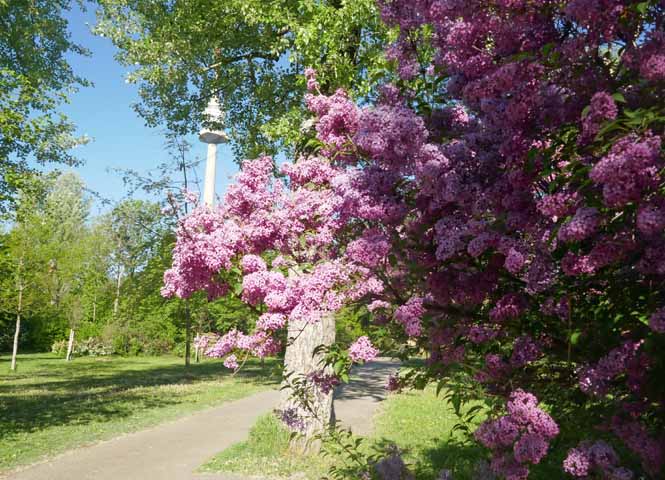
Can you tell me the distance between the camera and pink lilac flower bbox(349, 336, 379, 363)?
320 centimetres

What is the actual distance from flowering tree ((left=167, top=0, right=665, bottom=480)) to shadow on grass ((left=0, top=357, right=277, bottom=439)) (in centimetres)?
1088

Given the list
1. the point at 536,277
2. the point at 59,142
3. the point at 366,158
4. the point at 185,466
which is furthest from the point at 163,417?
the point at 536,277

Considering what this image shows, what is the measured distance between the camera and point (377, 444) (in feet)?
31.2

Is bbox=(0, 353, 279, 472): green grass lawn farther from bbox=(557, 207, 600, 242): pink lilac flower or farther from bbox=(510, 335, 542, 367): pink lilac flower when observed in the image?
bbox=(557, 207, 600, 242): pink lilac flower

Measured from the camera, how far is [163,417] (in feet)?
41.9

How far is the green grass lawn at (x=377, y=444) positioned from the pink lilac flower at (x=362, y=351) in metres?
3.55

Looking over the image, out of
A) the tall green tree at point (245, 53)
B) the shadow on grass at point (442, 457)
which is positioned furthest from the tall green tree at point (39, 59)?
the shadow on grass at point (442, 457)

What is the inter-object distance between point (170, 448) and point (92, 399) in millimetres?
7438

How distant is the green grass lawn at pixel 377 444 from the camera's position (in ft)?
25.8

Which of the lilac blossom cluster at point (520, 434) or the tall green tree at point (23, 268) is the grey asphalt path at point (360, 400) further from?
the tall green tree at point (23, 268)

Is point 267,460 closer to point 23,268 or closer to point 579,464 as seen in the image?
point 579,464

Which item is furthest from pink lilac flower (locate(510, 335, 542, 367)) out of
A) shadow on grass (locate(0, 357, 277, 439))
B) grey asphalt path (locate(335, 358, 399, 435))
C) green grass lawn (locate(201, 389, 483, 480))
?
shadow on grass (locate(0, 357, 277, 439))

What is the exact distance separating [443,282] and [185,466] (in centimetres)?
737

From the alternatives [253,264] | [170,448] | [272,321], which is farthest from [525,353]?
[170,448]
